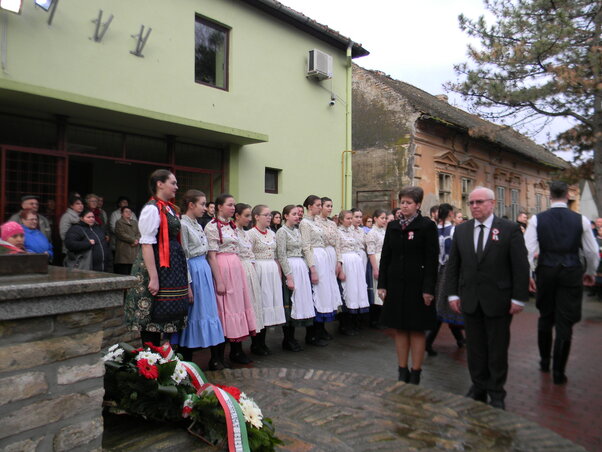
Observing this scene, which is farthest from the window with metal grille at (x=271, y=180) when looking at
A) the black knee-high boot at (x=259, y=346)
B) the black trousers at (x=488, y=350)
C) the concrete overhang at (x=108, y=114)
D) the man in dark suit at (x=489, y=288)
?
the black trousers at (x=488, y=350)

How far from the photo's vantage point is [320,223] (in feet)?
24.7

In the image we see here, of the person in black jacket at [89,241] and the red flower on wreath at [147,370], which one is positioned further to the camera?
the person in black jacket at [89,241]

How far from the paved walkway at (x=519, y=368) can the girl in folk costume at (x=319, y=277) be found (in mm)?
285

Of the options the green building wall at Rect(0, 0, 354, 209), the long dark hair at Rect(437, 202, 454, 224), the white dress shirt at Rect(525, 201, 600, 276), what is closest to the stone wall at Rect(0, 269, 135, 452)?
the white dress shirt at Rect(525, 201, 600, 276)

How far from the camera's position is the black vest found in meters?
5.25

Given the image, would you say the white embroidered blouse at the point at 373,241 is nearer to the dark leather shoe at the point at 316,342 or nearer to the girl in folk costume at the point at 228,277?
the dark leather shoe at the point at 316,342

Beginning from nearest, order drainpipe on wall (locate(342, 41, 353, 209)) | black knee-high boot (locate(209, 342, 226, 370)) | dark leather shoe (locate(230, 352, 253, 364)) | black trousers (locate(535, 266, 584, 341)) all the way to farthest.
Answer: black trousers (locate(535, 266, 584, 341)), black knee-high boot (locate(209, 342, 226, 370)), dark leather shoe (locate(230, 352, 253, 364)), drainpipe on wall (locate(342, 41, 353, 209))

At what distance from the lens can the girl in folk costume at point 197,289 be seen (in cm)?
522

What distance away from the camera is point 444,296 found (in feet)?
21.3

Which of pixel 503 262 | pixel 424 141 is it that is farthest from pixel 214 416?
pixel 424 141

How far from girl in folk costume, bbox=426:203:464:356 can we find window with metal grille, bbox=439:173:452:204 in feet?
37.8

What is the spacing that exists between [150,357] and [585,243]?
4.66 meters

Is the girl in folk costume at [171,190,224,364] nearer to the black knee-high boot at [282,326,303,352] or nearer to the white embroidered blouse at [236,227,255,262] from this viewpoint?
the white embroidered blouse at [236,227,255,262]

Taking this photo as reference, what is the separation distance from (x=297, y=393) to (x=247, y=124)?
8.23 m
